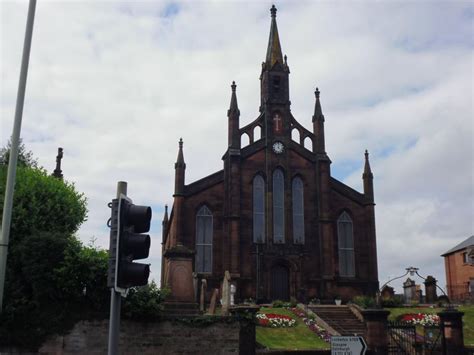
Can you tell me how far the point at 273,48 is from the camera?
50.3 metres

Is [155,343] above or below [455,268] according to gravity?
below

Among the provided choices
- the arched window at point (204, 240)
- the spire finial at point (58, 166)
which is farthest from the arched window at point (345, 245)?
the spire finial at point (58, 166)

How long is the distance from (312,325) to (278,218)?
1538 cm

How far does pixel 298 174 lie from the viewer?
45.7m

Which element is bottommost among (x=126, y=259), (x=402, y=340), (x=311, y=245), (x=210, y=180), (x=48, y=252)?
(x=402, y=340)

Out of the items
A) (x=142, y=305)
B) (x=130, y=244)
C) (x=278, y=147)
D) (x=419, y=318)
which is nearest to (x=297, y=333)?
(x=419, y=318)

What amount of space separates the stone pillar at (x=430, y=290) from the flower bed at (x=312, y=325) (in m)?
12.9

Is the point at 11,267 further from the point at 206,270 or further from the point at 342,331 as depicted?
the point at 206,270

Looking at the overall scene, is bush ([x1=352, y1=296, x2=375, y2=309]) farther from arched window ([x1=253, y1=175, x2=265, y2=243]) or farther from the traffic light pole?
the traffic light pole

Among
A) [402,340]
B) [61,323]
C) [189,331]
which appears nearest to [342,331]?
[402,340]

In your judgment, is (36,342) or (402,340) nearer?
(36,342)

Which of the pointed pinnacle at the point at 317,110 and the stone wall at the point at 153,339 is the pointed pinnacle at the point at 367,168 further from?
the stone wall at the point at 153,339

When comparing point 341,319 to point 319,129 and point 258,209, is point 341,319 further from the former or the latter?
point 319,129

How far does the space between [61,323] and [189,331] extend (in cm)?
415
